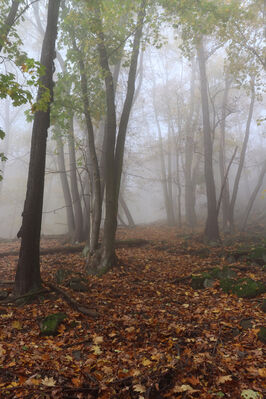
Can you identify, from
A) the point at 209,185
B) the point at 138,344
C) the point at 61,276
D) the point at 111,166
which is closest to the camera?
the point at 138,344

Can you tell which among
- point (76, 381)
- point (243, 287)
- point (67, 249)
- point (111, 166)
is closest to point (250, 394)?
point (76, 381)

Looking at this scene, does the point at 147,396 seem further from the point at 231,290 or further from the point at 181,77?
the point at 181,77

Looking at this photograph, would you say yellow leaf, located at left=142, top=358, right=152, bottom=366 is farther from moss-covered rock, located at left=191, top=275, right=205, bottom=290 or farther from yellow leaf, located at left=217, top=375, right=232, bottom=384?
moss-covered rock, located at left=191, top=275, right=205, bottom=290

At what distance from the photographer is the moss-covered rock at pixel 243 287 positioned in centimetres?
604

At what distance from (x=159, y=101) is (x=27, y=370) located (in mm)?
24627

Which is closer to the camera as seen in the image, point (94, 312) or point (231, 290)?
point (94, 312)

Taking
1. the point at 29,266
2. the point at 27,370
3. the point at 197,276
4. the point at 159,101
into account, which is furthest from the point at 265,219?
the point at 27,370

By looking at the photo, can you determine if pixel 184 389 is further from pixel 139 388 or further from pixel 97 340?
pixel 97 340

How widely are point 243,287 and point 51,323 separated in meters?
4.23

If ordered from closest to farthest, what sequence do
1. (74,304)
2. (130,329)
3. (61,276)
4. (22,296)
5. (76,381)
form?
(76,381) → (130,329) → (74,304) → (22,296) → (61,276)

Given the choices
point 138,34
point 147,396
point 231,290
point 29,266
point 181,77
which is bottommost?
point 147,396

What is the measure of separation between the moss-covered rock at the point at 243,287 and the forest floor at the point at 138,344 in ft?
0.52

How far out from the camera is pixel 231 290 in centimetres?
642

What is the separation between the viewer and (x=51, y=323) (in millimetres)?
4922
